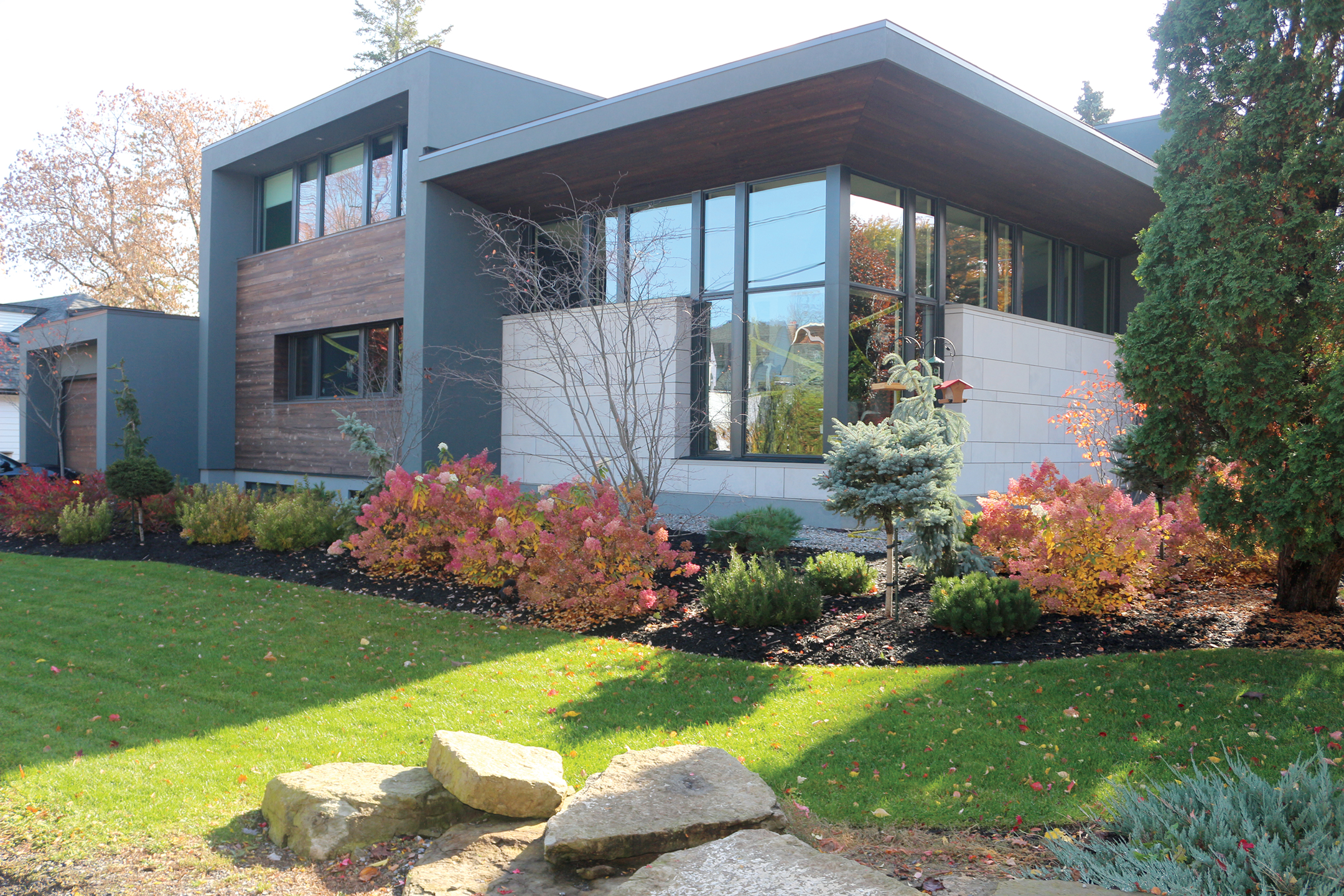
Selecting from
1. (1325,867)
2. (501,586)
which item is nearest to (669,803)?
(1325,867)

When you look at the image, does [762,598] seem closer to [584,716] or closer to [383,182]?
[584,716]

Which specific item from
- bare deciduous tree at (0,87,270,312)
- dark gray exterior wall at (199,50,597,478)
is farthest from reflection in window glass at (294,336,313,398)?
bare deciduous tree at (0,87,270,312)

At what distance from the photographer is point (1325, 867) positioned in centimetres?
226

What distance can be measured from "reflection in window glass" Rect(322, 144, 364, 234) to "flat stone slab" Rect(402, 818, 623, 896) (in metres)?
13.0

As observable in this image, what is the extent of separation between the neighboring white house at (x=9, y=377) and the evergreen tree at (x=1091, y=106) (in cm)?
3318

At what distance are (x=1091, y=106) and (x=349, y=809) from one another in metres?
33.5

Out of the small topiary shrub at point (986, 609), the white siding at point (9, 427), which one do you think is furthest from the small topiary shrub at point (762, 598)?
the white siding at point (9, 427)

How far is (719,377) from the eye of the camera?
36.9 feet

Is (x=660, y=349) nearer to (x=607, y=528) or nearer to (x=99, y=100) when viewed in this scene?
(x=607, y=528)

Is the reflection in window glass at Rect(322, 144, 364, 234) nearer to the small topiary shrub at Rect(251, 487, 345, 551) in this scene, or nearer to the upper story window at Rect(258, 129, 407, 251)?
the upper story window at Rect(258, 129, 407, 251)

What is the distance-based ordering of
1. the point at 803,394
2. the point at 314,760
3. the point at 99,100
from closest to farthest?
the point at 314,760 < the point at 803,394 < the point at 99,100

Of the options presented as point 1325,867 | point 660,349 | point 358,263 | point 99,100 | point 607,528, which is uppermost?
point 99,100

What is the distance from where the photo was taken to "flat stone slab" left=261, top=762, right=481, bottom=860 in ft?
10.6

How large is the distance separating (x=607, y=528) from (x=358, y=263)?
9.27 meters
